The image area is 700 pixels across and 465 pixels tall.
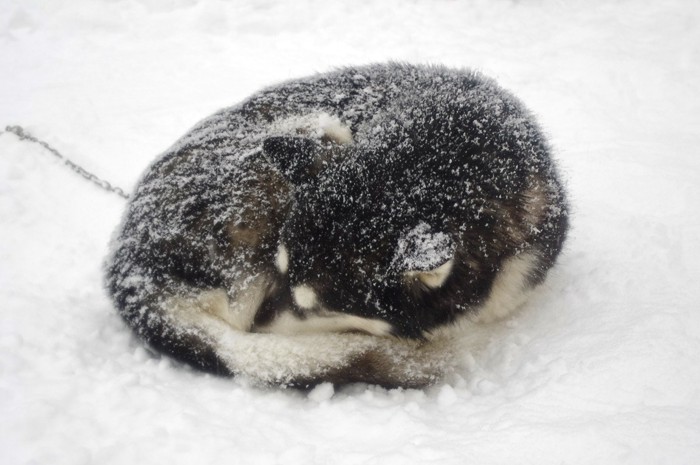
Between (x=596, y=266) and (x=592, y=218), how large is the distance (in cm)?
54

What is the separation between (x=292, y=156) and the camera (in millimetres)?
2529

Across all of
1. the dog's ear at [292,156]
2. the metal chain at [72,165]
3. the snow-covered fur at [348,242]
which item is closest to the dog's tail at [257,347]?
the snow-covered fur at [348,242]

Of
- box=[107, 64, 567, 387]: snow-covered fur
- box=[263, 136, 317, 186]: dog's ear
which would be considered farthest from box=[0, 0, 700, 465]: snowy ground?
box=[263, 136, 317, 186]: dog's ear

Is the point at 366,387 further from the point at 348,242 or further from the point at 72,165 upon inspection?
the point at 72,165

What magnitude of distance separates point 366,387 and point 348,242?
2.28ft

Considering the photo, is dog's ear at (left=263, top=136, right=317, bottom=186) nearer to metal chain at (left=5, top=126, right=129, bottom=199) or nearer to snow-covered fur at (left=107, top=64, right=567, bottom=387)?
snow-covered fur at (left=107, top=64, right=567, bottom=387)

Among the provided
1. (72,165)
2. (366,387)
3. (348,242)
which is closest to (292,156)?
(348,242)

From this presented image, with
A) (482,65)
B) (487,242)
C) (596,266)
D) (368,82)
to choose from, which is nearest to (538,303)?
(596,266)

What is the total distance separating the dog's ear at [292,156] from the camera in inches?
99.5

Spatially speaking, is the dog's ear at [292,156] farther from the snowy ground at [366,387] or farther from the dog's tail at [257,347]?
the snowy ground at [366,387]

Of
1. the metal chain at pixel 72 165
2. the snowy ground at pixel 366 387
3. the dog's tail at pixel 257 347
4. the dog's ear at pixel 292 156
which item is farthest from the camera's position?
the metal chain at pixel 72 165

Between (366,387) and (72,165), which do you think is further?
(72,165)

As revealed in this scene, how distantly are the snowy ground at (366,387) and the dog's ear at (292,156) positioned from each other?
42.0 inches

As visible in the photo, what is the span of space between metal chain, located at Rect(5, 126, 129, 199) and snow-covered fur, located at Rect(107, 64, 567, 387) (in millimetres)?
1365
